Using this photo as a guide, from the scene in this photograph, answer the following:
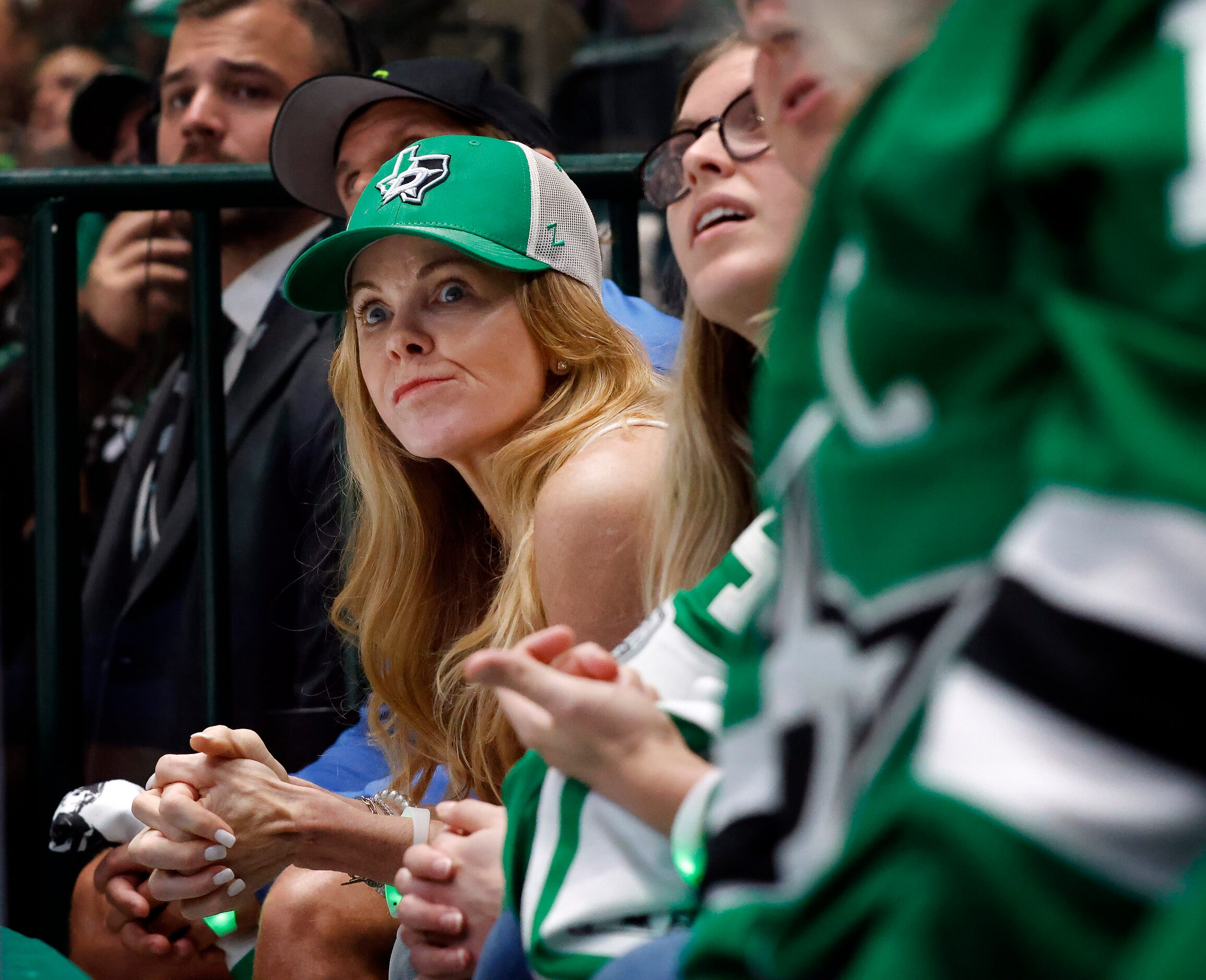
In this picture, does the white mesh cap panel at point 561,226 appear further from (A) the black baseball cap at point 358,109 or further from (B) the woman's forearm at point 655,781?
(B) the woman's forearm at point 655,781

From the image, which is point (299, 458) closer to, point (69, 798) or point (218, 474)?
point (218, 474)

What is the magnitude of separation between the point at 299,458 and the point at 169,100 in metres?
1.28

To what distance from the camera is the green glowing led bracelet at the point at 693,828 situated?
96 centimetres

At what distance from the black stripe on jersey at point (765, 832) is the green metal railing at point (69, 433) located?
143 centimetres

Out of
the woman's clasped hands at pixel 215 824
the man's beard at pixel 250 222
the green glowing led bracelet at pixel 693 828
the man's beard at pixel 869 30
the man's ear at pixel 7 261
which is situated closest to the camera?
the man's beard at pixel 869 30

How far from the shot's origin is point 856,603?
71cm

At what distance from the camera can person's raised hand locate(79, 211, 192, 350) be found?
2.93 m

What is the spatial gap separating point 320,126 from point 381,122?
0.12m

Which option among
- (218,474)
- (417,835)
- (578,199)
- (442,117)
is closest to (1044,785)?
(417,835)

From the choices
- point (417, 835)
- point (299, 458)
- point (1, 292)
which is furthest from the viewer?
point (1, 292)

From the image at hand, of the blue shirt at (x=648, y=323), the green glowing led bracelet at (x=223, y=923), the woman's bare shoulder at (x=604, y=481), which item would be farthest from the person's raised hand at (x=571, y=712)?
the blue shirt at (x=648, y=323)

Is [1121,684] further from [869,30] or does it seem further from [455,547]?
[455,547]

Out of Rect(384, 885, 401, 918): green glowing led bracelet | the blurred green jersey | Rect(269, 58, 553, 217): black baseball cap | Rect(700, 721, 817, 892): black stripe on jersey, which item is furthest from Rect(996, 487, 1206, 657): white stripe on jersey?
Rect(269, 58, 553, 217): black baseball cap

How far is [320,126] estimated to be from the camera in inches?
95.3
